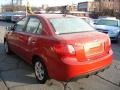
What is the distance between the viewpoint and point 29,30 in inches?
251

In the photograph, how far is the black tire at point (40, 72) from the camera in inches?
218

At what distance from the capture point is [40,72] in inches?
227

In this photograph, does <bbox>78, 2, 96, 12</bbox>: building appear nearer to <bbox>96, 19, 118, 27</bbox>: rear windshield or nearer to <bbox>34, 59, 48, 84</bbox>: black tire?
<bbox>96, 19, 118, 27</bbox>: rear windshield

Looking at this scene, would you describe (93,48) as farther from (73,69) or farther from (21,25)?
(21,25)

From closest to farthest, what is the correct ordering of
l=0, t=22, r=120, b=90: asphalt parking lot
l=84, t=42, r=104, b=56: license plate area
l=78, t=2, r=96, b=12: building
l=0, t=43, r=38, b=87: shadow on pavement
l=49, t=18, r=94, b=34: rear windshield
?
l=84, t=42, r=104, b=56: license plate area < l=0, t=22, r=120, b=90: asphalt parking lot < l=49, t=18, r=94, b=34: rear windshield < l=0, t=43, r=38, b=87: shadow on pavement < l=78, t=2, r=96, b=12: building

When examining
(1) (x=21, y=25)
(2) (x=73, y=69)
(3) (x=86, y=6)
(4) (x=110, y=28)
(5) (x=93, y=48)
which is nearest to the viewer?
(2) (x=73, y=69)

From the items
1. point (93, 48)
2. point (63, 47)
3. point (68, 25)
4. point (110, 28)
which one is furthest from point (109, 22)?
point (63, 47)

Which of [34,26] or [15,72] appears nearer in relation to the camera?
[34,26]

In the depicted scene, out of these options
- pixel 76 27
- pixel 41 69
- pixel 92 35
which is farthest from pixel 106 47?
pixel 41 69

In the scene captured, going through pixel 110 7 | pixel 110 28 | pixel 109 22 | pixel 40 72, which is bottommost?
pixel 40 72

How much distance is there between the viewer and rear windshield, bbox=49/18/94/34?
557cm

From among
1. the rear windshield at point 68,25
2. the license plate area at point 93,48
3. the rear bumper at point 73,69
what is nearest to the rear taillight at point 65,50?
the rear bumper at point 73,69

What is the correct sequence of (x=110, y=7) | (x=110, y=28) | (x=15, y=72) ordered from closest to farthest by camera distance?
1. (x=15, y=72)
2. (x=110, y=28)
3. (x=110, y=7)

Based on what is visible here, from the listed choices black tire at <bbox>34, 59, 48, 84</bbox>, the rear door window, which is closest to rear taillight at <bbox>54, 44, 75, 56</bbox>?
black tire at <bbox>34, 59, 48, 84</bbox>
